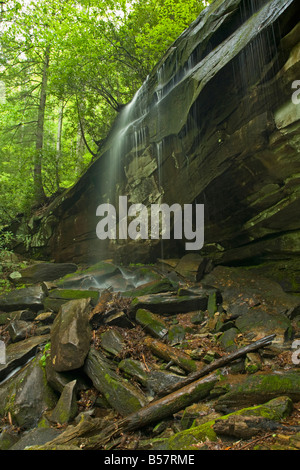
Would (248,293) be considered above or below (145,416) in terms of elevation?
above

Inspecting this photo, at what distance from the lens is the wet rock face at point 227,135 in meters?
6.15

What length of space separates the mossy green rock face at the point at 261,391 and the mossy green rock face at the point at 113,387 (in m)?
1.44

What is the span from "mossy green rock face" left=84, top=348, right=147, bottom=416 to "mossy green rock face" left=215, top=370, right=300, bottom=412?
1438 millimetres

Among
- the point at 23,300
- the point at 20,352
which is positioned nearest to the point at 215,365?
the point at 20,352

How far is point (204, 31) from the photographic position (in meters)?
8.01

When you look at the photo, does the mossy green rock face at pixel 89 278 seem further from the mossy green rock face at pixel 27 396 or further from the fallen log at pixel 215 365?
the fallen log at pixel 215 365

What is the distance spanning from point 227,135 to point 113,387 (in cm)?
701

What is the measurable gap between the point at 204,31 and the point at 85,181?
847 cm

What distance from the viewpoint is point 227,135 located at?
7480mm

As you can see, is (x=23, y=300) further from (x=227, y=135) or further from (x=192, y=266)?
(x=227, y=135)

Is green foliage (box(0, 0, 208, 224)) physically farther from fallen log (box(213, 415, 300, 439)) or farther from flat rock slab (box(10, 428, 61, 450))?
fallen log (box(213, 415, 300, 439))

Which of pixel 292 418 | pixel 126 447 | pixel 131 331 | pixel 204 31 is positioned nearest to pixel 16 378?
pixel 131 331
